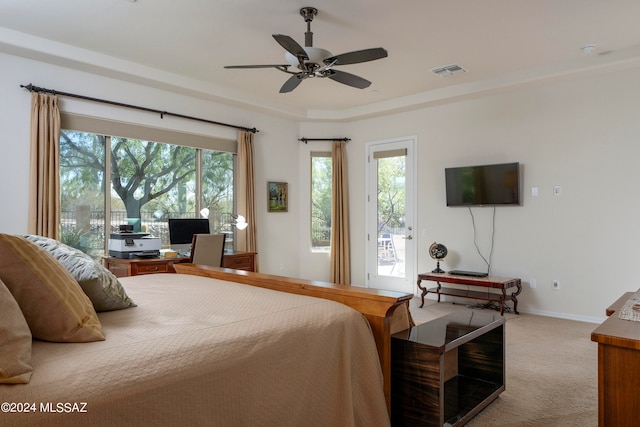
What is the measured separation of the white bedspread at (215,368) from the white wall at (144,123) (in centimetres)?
278

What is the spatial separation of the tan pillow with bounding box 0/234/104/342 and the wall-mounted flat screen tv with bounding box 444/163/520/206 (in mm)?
4821

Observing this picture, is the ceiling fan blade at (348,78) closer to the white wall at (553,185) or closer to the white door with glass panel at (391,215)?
the white wall at (553,185)

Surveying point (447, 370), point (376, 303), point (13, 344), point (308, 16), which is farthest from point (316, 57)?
point (13, 344)

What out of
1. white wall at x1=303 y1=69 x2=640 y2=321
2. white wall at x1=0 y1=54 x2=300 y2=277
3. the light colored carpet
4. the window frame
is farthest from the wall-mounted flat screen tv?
the window frame

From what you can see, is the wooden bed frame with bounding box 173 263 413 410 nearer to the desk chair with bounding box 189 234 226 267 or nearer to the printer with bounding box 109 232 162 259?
the desk chair with bounding box 189 234 226 267

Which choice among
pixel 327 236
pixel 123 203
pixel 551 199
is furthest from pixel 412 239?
pixel 123 203

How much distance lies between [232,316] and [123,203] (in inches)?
146

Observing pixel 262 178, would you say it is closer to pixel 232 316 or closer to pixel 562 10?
pixel 562 10

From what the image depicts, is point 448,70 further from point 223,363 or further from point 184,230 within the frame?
point 223,363

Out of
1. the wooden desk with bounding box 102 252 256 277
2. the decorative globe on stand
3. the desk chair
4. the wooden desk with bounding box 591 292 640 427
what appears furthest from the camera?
the decorative globe on stand

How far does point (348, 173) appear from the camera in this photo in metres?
6.87

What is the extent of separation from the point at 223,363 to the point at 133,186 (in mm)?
4142

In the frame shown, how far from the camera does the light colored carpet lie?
237 cm

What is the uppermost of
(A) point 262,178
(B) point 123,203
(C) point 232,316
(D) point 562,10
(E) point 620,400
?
(D) point 562,10
